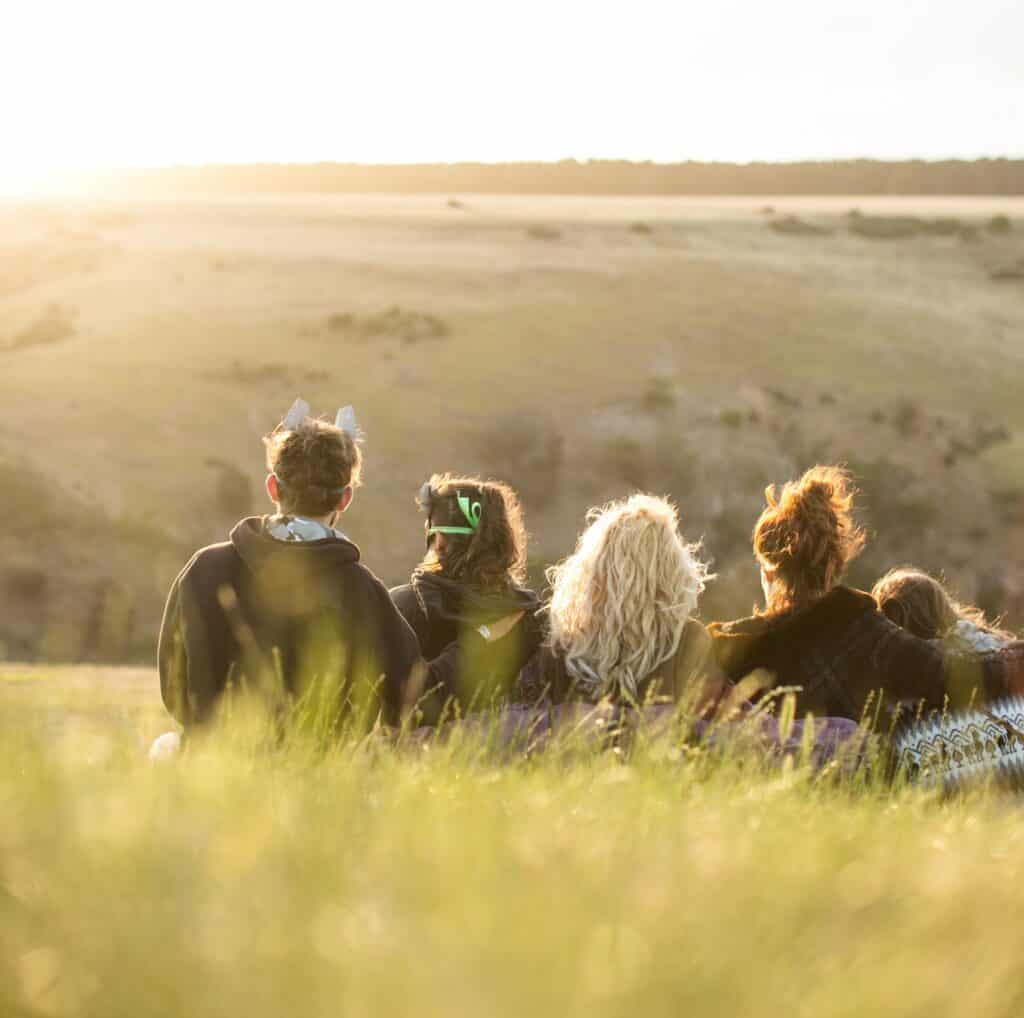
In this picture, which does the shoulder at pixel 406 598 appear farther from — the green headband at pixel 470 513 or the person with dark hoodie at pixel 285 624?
the person with dark hoodie at pixel 285 624

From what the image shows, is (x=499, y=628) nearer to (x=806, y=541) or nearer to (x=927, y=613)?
(x=806, y=541)

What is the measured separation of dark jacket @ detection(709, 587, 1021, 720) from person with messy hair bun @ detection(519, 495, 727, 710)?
39 centimetres

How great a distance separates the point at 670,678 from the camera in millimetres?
5930

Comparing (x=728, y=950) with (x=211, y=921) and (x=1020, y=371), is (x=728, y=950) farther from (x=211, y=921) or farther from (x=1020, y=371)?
(x=1020, y=371)

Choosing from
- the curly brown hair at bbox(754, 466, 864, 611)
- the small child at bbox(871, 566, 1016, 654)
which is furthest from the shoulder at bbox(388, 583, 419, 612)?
the small child at bbox(871, 566, 1016, 654)

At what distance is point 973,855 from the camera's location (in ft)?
13.3

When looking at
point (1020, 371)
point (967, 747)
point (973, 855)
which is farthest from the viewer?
point (1020, 371)

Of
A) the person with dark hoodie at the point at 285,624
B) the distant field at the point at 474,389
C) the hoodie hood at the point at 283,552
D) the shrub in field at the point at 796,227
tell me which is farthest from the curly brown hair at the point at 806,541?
the shrub in field at the point at 796,227

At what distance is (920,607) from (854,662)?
0.54 m

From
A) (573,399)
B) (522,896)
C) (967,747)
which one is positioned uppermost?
(522,896)

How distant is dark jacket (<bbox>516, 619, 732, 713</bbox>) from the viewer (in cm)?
591

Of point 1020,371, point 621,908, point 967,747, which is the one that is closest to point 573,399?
point 1020,371

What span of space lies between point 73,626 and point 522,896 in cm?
2887

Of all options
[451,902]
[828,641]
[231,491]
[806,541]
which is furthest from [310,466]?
[231,491]
